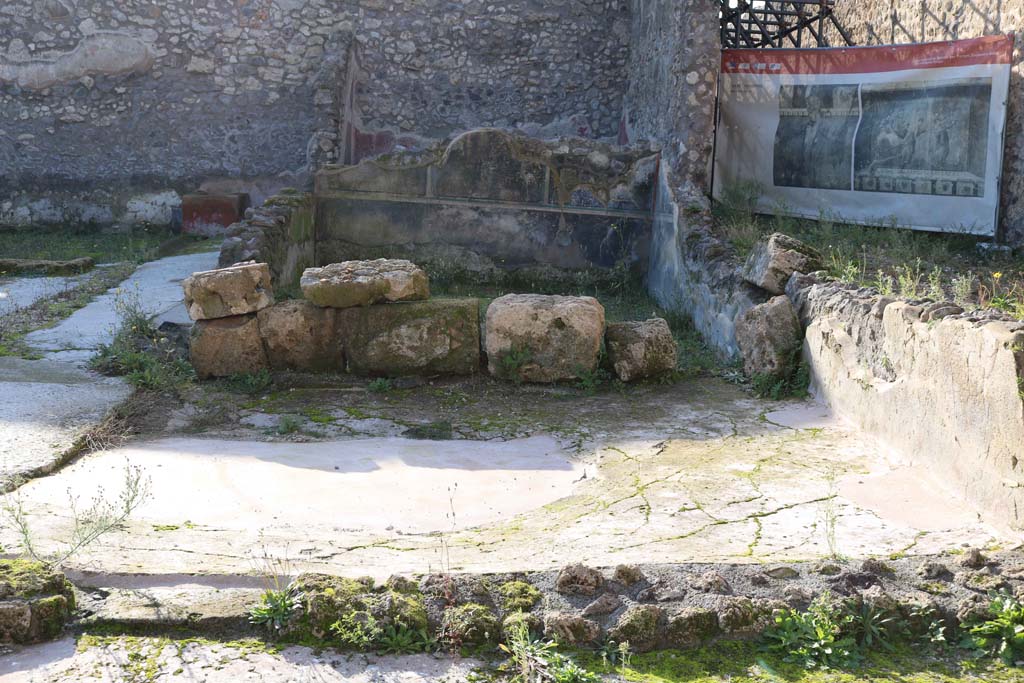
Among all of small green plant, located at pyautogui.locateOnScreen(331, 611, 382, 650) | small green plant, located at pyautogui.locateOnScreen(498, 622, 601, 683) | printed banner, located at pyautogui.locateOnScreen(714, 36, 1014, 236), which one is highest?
printed banner, located at pyautogui.locateOnScreen(714, 36, 1014, 236)

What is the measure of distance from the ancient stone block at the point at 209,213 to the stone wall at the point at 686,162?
195 inches

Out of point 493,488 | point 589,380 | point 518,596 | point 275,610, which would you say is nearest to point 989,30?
point 589,380

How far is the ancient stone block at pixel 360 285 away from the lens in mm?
5879

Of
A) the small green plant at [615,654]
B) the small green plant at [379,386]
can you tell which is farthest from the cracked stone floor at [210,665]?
the small green plant at [379,386]

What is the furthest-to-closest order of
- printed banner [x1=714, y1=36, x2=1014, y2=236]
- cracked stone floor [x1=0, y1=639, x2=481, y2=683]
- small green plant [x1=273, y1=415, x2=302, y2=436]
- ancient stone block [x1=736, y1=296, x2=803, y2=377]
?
printed banner [x1=714, y1=36, x2=1014, y2=236]
ancient stone block [x1=736, y1=296, x2=803, y2=377]
small green plant [x1=273, y1=415, x2=302, y2=436]
cracked stone floor [x1=0, y1=639, x2=481, y2=683]

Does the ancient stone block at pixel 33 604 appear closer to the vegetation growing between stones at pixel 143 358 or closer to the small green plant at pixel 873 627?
the small green plant at pixel 873 627

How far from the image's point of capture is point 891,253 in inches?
296

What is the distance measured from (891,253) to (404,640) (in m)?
6.04

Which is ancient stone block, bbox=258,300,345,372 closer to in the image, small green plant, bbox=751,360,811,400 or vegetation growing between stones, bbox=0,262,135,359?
vegetation growing between stones, bbox=0,262,135,359

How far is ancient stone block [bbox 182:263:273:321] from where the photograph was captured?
5805 mm

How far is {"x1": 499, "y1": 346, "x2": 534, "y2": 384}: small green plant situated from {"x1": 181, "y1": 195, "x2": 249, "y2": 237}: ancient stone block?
7.09 m

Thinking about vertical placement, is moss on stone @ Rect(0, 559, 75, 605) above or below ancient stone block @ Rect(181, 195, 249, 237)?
below

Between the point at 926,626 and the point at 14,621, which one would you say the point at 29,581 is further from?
the point at 926,626

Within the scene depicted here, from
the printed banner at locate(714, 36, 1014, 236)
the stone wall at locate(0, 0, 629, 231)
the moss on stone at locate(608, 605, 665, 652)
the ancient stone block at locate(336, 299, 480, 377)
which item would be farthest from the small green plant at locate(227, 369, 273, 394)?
the stone wall at locate(0, 0, 629, 231)
